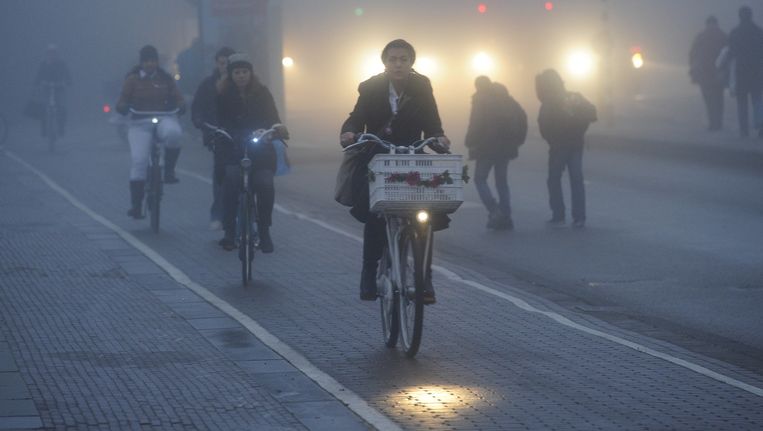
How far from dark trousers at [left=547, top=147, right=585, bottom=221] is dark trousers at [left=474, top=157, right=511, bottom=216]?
0.55m

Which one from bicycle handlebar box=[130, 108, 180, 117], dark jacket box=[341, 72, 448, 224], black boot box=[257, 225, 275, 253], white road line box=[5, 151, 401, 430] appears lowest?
white road line box=[5, 151, 401, 430]

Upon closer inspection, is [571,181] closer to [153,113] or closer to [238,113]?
[153,113]

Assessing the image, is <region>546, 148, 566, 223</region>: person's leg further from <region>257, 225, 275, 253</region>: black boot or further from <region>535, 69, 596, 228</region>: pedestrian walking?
<region>257, 225, 275, 253</region>: black boot

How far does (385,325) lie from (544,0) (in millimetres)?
35474

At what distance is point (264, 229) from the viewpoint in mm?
13047

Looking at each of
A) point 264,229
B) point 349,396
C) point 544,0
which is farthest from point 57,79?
point 349,396

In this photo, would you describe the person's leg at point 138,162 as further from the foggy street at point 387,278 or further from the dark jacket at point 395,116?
the dark jacket at point 395,116

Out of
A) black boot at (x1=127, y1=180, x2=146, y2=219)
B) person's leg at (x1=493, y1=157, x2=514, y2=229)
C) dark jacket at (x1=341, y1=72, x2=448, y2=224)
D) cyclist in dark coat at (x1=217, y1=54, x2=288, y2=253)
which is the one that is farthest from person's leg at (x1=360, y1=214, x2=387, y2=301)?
black boot at (x1=127, y1=180, x2=146, y2=219)

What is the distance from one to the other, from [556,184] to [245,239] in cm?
577

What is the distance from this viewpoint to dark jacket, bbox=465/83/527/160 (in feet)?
55.7

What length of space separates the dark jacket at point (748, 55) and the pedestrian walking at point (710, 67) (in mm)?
1515

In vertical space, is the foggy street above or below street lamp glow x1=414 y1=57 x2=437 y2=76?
below

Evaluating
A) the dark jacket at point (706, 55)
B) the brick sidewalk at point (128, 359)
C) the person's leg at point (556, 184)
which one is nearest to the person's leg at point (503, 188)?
the person's leg at point (556, 184)

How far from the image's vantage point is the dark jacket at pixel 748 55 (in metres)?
26.9
